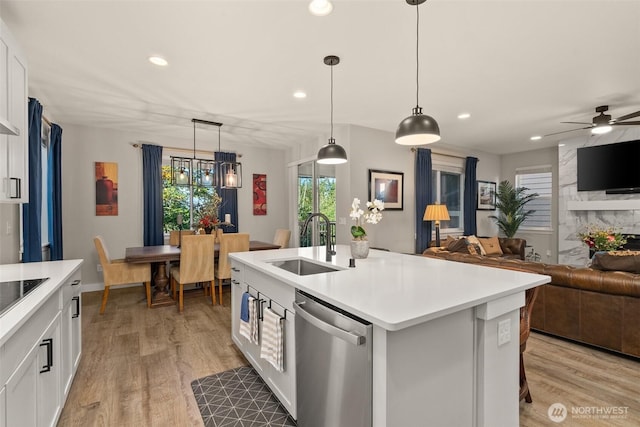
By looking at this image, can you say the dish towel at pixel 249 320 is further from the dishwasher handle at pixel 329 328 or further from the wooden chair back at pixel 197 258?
the wooden chair back at pixel 197 258

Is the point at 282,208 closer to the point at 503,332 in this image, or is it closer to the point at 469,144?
the point at 469,144

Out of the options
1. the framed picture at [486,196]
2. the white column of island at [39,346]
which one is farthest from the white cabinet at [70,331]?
the framed picture at [486,196]

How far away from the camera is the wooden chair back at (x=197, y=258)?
387cm

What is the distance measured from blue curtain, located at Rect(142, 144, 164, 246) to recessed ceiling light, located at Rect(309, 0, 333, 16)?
13.7 feet

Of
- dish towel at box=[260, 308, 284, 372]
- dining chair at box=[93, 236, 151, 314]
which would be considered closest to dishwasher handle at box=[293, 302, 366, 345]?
dish towel at box=[260, 308, 284, 372]

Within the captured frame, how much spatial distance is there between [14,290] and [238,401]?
1.45 meters

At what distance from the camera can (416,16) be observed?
7.01 feet

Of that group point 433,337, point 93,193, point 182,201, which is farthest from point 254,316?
point 93,193

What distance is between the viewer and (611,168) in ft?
17.7

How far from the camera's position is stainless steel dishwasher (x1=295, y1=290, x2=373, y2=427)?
49.0 inches

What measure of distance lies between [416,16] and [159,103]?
314cm

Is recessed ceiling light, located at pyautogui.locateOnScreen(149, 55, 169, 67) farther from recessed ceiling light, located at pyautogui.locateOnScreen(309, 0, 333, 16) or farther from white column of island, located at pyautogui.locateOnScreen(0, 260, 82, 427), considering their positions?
white column of island, located at pyautogui.locateOnScreen(0, 260, 82, 427)

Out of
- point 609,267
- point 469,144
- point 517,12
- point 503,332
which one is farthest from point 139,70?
point 469,144

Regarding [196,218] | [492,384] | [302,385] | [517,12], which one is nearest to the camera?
[492,384]
